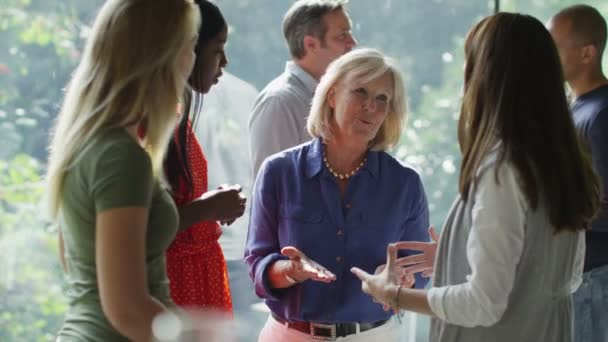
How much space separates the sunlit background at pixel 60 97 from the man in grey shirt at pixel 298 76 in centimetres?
38

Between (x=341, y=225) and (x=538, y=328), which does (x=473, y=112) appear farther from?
(x=341, y=225)

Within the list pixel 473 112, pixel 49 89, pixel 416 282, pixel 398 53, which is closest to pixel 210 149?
pixel 49 89

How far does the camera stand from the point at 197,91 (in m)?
2.37

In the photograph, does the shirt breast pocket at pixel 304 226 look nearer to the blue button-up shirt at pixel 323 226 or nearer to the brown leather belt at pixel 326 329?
the blue button-up shirt at pixel 323 226

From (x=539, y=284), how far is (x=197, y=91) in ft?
3.39

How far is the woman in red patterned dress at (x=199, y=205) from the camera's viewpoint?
2.25m

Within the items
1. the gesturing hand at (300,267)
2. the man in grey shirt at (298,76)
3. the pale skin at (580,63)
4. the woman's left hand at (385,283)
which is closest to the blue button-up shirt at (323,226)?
the gesturing hand at (300,267)

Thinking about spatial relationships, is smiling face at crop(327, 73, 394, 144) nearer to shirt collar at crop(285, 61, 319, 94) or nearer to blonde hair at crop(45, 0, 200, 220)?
shirt collar at crop(285, 61, 319, 94)

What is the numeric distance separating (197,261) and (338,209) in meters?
0.45

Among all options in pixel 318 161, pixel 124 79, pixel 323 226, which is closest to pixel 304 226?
pixel 323 226

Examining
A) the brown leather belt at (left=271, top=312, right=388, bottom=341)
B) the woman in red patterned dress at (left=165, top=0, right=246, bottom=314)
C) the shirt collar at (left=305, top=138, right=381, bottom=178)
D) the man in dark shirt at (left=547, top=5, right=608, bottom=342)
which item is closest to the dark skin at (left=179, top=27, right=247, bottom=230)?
the woman in red patterned dress at (left=165, top=0, right=246, bottom=314)

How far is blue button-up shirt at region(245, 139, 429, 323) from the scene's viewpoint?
252 cm

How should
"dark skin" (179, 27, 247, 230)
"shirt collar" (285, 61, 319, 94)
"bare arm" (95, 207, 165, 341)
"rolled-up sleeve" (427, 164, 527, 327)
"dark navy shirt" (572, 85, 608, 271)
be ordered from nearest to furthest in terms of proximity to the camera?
"bare arm" (95, 207, 165, 341)
"rolled-up sleeve" (427, 164, 527, 327)
"dark skin" (179, 27, 247, 230)
"dark navy shirt" (572, 85, 608, 271)
"shirt collar" (285, 61, 319, 94)

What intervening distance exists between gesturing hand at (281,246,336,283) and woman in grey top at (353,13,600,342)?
1.14 feet
